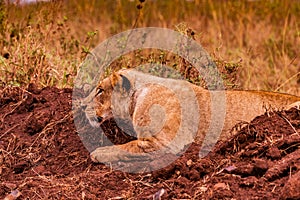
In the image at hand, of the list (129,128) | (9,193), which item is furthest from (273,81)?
(9,193)

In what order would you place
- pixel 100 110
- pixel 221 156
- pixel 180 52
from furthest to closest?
pixel 180 52 → pixel 100 110 → pixel 221 156

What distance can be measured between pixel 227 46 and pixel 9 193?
7281mm

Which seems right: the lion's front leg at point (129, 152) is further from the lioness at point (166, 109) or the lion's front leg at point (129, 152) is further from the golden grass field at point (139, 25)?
the golden grass field at point (139, 25)

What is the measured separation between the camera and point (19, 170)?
5266 mm

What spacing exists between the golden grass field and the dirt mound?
3.77 feet

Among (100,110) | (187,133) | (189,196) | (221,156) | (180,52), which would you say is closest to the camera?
(189,196)

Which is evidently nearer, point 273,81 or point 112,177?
point 112,177

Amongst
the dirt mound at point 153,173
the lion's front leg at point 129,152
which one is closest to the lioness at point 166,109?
the lion's front leg at point 129,152

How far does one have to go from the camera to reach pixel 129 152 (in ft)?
16.7

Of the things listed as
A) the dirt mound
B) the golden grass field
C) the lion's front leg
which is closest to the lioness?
the lion's front leg

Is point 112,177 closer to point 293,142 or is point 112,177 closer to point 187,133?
point 187,133

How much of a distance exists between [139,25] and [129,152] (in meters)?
5.63

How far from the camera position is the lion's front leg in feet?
16.5

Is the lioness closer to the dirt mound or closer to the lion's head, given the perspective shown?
the lion's head
